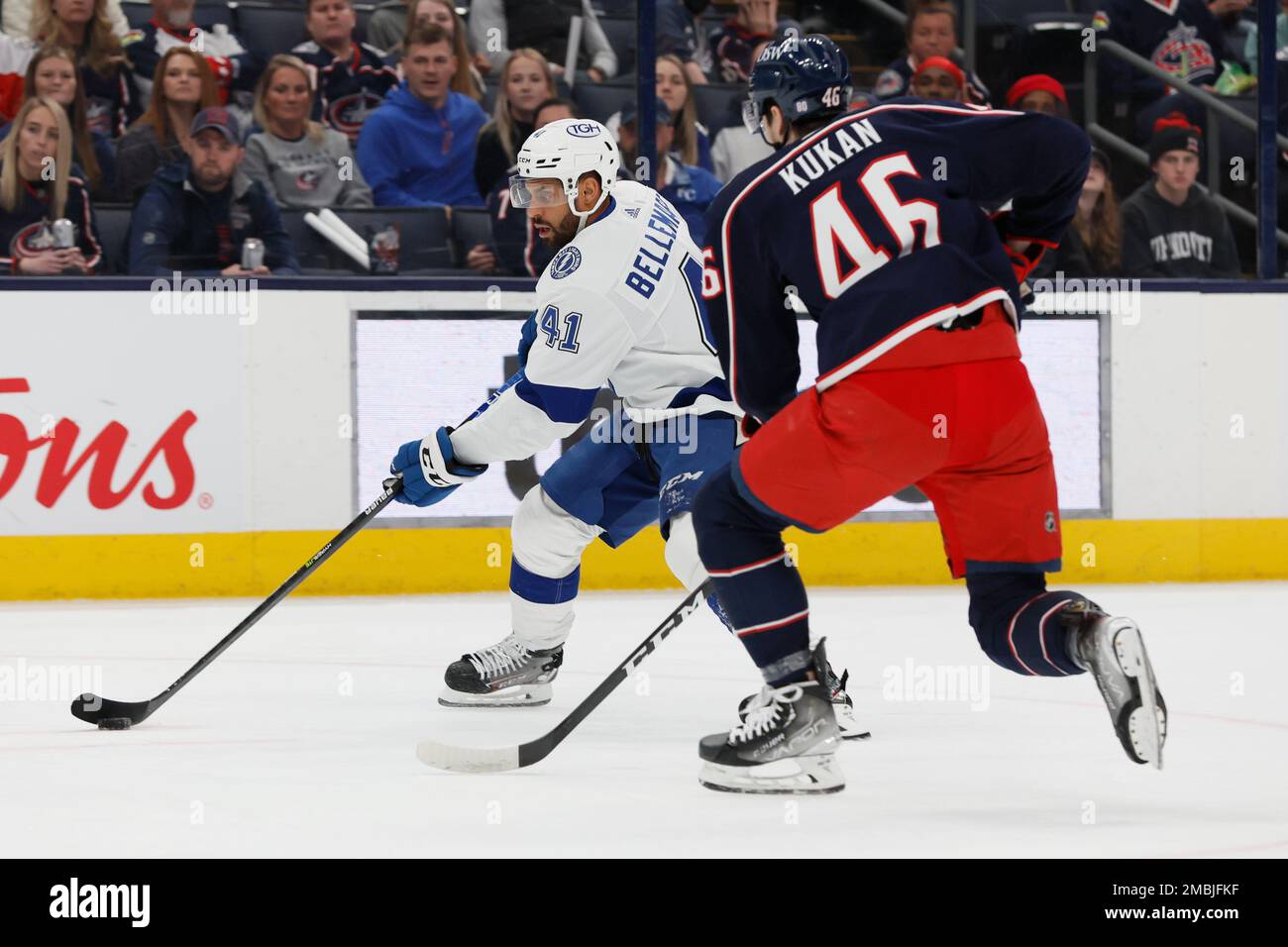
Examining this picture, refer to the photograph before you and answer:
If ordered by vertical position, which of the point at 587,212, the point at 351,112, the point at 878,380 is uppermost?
the point at 351,112

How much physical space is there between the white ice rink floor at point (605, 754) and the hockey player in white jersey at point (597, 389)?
0.36m

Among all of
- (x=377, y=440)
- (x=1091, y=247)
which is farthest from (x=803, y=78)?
(x=1091, y=247)

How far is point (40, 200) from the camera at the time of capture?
613 cm

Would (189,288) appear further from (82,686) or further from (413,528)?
(82,686)

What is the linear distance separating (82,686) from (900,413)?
237 centimetres

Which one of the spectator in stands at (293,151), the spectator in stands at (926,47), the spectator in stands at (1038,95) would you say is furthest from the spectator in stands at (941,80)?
the spectator in stands at (293,151)

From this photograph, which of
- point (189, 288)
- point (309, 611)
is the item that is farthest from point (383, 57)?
point (309, 611)

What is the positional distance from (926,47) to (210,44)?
109 inches

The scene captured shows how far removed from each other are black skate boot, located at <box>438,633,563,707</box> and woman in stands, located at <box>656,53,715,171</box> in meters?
3.14

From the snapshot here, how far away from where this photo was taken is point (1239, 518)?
22.0 feet

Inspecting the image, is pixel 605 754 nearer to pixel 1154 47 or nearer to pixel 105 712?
pixel 105 712

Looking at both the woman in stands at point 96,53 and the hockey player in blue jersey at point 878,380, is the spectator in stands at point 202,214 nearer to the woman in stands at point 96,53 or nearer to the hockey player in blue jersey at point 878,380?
the woman in stands at point 96,53

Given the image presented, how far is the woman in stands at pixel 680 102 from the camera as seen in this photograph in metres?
6.79

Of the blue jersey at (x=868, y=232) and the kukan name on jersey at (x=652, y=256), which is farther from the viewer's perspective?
the kukan name on jersey at (x=652, y=256)
